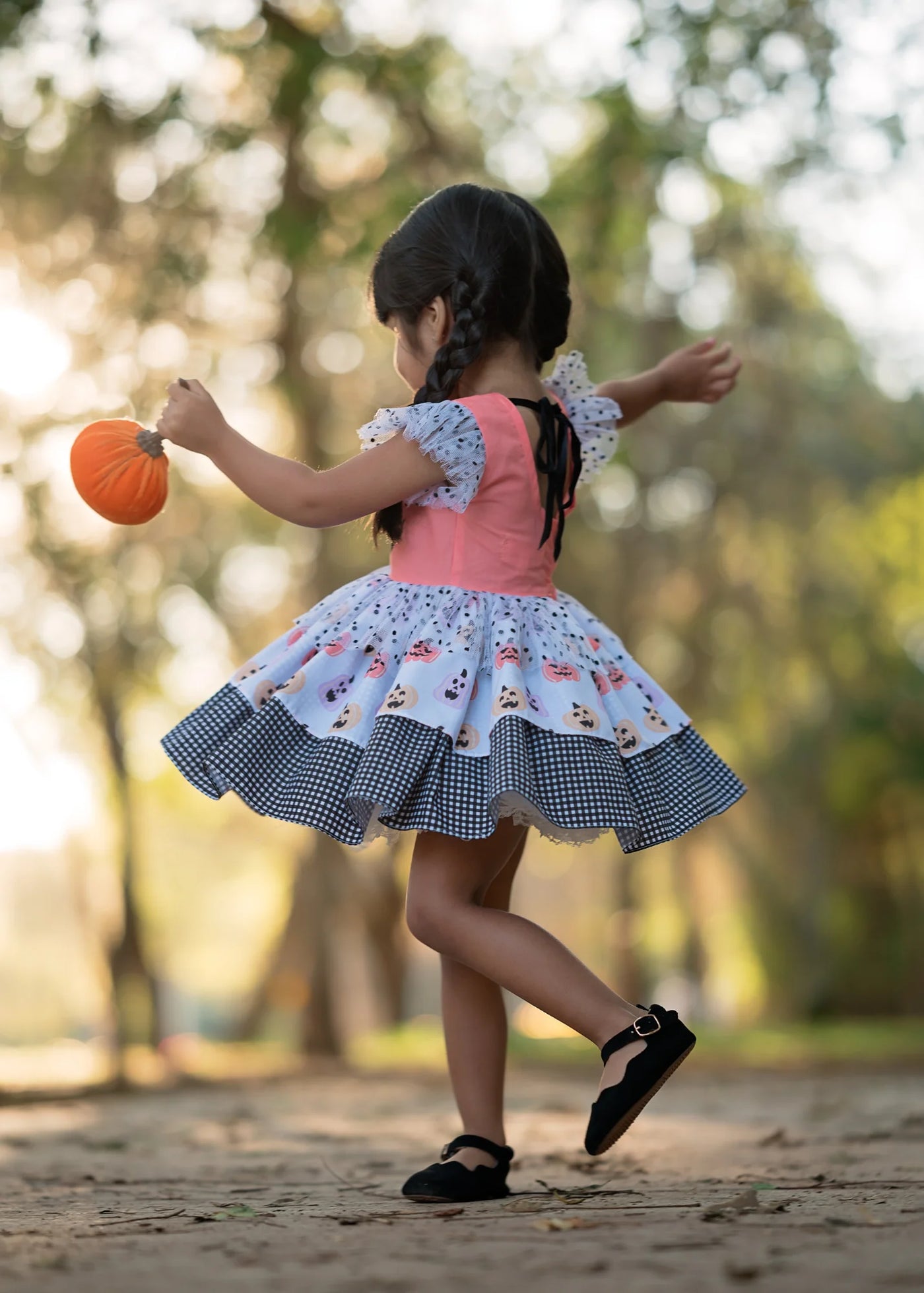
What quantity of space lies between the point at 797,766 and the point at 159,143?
25.4ft

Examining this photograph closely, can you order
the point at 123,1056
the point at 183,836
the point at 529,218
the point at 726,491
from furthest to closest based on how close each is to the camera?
1. the point at 183,836
2. the point at 726,491
3. the point at 123,1056
4. the point at 529,218

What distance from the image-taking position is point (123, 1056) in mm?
10281

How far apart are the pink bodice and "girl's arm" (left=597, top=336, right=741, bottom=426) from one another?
25.5 inches

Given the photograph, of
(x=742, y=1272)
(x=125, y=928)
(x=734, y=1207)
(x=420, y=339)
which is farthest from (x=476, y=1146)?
(x=125, y=928)

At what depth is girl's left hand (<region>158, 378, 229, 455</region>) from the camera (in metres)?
2.58

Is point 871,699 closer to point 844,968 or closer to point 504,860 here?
point 844,968

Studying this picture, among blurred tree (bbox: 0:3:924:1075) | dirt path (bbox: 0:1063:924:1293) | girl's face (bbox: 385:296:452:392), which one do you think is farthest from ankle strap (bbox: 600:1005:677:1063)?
blurred tree (bbox: 0:3:924:1075)

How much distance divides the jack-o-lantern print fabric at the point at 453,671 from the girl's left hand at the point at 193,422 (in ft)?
1.29

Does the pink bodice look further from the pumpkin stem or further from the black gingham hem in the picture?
the pumpkin stem

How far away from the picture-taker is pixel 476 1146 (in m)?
2.55

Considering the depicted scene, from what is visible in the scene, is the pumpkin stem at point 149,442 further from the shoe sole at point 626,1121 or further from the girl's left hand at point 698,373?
the shoe sole at point 626,1121

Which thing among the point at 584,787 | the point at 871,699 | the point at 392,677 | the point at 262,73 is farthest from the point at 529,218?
the point at 871,699

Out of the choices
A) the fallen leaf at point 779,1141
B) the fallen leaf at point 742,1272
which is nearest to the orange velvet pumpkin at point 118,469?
the fallen leaf at point 742,1272

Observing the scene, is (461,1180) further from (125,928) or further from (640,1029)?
(125,928)
